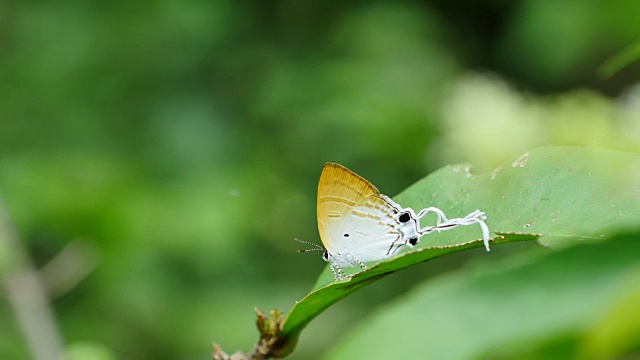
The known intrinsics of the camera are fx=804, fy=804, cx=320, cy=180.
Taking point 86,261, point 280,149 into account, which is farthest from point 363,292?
point 86,261

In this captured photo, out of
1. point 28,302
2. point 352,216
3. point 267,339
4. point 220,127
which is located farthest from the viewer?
point 220,127

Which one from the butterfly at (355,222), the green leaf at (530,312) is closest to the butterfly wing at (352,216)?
the butterfly at (355,222)

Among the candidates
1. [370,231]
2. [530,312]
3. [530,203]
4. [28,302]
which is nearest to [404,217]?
[370,231]

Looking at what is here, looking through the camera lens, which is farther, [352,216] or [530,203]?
[352,216]

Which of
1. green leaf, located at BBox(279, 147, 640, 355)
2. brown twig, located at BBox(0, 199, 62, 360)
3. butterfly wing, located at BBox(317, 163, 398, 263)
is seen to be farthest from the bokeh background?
green leaf, located at BBox(279, 147, 640, 355)

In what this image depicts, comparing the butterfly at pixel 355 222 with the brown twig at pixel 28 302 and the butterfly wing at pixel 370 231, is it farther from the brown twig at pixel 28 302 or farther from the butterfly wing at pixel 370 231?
the brown twig at pixel 28 302

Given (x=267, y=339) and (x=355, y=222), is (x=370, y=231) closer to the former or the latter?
(x=355, y=222)

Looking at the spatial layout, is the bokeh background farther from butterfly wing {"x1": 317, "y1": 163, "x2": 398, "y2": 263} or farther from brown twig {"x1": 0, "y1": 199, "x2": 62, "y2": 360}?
butterfly wing {"x1": 317, "y1": 163, "x2": 398, "y2": 263}
